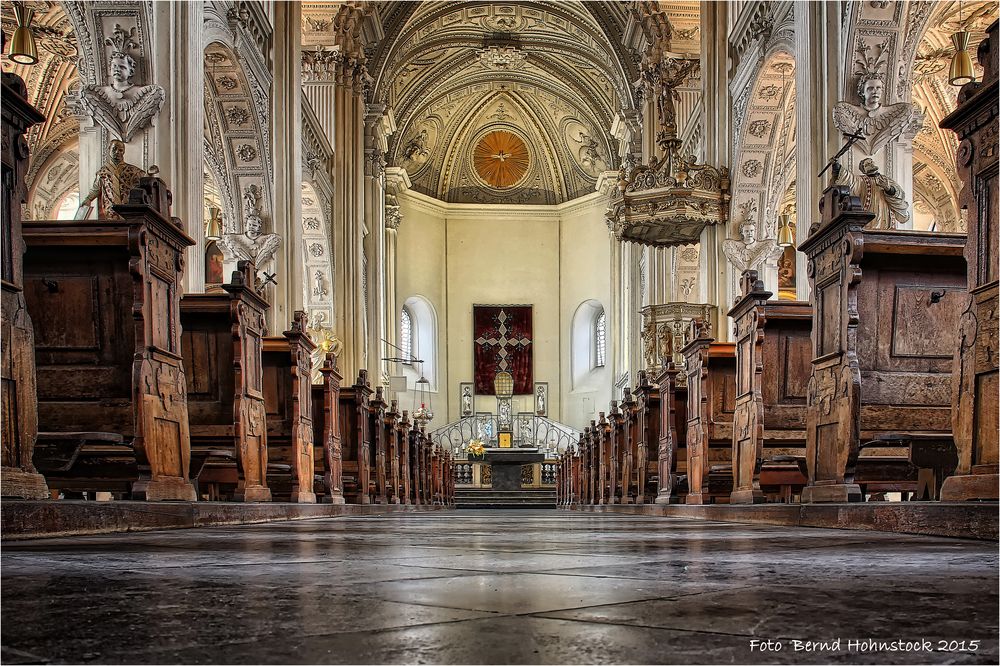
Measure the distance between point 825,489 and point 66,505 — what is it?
3.76 m

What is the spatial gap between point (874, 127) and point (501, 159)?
25.1 metres

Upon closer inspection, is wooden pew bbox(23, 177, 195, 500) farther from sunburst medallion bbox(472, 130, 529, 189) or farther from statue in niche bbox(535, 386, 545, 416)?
sunburst medallion bbox(472, 130, 529, 189)

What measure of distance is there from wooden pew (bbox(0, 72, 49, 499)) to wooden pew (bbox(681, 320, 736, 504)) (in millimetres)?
5528

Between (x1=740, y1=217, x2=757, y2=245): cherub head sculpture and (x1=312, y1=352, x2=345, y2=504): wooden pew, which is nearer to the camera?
(x1=312, y1=352, x2=345, y2=504): wooden pew

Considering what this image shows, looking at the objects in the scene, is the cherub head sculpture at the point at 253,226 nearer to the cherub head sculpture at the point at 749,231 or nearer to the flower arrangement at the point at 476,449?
the cherub head sculpture at the point at 749,231

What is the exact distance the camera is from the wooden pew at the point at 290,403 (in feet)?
27.1

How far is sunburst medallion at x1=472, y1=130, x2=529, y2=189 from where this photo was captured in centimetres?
3403

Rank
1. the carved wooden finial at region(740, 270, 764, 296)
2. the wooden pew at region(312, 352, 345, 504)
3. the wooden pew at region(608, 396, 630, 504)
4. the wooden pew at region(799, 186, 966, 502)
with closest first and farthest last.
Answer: the wooden pew at region(799, 186, 966, 502) < the carved wooden finial at region(740, 270, 764, 296) < the wooden pew at region(312, 352, 345, 504) < the wooden pew at region(608, 396, 630, 504)

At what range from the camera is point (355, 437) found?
38.0 ft

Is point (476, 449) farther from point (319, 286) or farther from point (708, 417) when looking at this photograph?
point (708, 417)

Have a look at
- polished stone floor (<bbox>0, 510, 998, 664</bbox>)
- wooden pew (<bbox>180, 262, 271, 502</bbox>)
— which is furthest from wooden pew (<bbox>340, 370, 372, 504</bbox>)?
polished stone floor (<bbox>0, 510, 998, 664</bbox>)

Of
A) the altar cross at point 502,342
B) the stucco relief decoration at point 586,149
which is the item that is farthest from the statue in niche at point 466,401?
the stucco relief decoration at point 586,149

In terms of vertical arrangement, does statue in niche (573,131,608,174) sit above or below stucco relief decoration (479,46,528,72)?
below

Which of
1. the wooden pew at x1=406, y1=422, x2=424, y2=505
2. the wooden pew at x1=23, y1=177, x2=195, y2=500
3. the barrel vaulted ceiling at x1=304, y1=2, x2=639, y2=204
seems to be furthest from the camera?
the barrel vaulted ceiling at x1=304, y1=2, x2=639, y2=204
